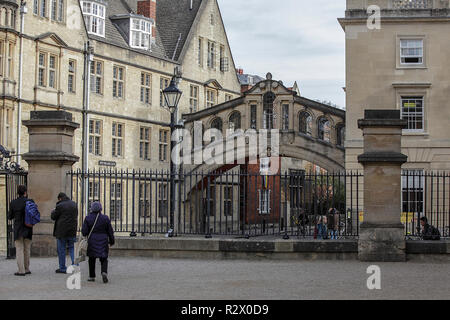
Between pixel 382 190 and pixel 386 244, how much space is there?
1175mm

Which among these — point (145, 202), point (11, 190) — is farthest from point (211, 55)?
point (11, 190)

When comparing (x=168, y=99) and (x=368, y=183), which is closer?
(x=368, y=183)

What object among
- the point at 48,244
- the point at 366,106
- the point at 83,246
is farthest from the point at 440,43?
the point at 83,246

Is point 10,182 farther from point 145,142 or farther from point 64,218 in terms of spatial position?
point 145,142

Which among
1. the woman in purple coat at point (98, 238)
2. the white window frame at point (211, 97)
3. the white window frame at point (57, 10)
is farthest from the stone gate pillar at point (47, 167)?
the white window frame at point (211, 97)

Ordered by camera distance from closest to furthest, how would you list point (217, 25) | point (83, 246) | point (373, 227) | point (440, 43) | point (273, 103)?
point (83, 246) < point (373, 227) < point (440, 43) < point (273, 103) < point (217, 25)

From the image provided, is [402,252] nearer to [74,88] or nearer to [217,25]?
[74,88]

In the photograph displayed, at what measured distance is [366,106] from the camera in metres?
34.6

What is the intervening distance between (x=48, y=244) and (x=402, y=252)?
312 inches

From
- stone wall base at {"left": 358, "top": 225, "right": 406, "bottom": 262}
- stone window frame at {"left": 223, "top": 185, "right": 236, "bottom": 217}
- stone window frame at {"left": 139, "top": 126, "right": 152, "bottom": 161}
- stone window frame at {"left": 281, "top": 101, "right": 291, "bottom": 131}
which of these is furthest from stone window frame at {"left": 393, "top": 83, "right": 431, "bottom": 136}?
stone wall base at {"left": 358, "top": 225, "right": 406, "bottom": 262}

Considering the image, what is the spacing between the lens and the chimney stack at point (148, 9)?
150 ft

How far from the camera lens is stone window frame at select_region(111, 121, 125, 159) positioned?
1598 inches

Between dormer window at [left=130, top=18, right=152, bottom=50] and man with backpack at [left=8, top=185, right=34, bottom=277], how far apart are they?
2775cm

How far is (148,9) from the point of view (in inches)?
1801
